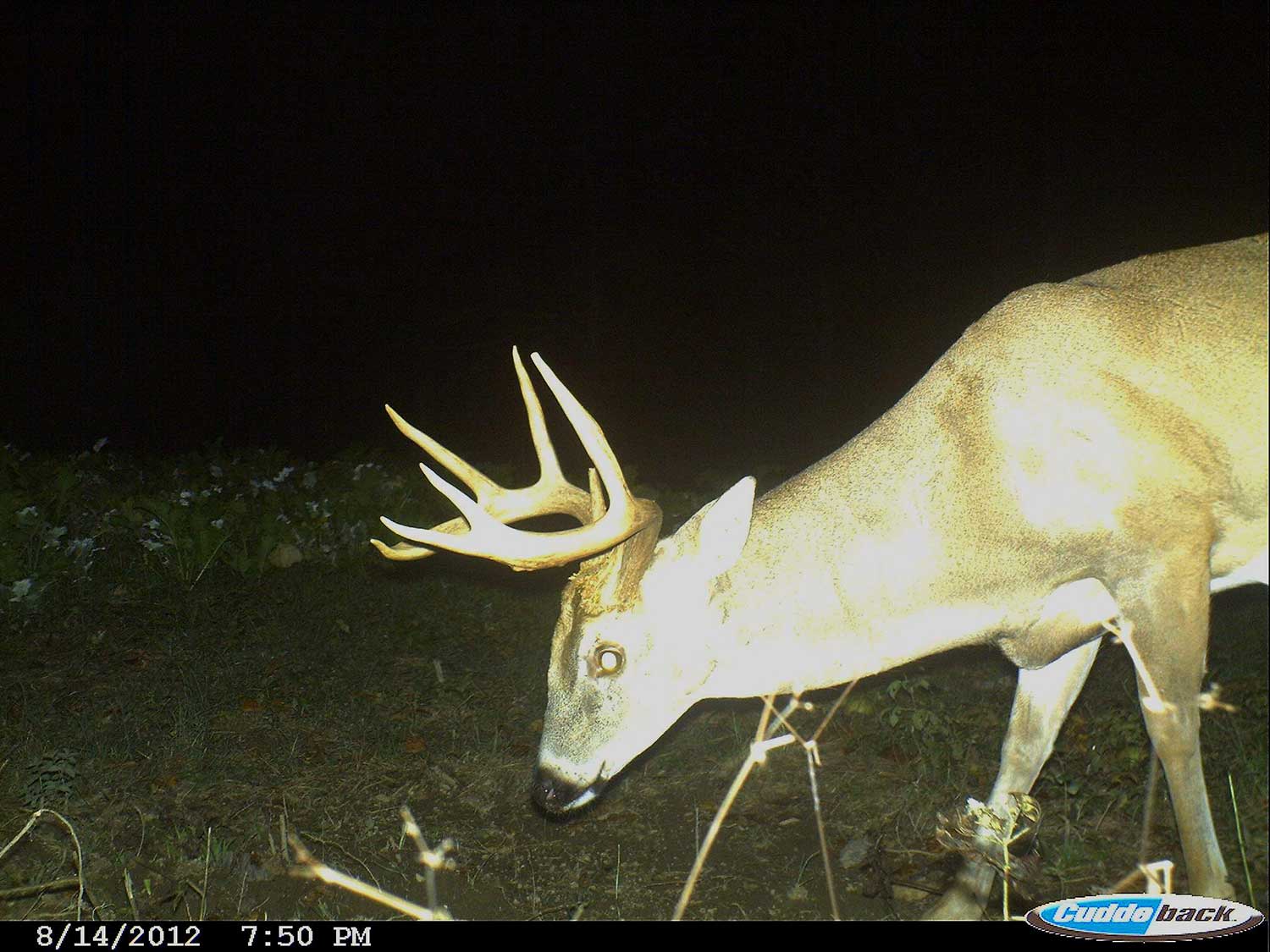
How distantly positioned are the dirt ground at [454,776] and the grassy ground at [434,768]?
0.04ft

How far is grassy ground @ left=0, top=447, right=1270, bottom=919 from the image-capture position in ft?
12.1

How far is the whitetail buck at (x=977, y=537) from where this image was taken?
3297 millimetres

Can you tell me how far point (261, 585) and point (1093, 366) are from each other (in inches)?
179

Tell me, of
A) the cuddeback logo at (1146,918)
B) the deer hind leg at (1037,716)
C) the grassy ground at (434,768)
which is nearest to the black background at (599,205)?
the grassy ground at (434,768)

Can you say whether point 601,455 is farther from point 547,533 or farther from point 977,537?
point 977,537

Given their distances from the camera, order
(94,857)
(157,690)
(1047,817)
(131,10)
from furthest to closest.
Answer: (131,10) → (157,690) → (1047,817) → (94,857)

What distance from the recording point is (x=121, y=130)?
13695 mm

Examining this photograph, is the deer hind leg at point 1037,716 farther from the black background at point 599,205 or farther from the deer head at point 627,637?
the black background at point 599,205

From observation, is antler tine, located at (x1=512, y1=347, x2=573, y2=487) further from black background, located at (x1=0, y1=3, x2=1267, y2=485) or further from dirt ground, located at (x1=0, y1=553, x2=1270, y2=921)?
black background, located at (x1=0, y1=3, x2=1267, y2=485)

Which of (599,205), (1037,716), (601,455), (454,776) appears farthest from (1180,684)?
(599,205)

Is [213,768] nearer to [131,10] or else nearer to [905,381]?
[131,10]

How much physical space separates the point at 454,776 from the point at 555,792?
1.11 m

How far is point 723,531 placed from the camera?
3496 millimetres

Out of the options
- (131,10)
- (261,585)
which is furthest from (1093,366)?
(131,10)
